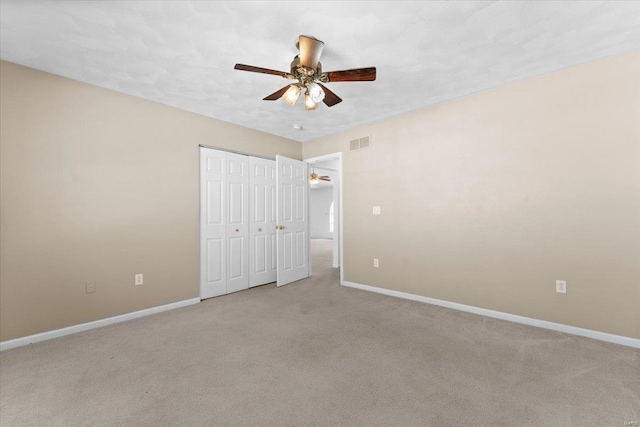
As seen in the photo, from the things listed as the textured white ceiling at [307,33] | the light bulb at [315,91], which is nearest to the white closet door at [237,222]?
the textured white ceiling at [307,33]

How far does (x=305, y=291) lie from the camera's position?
4188 millimetres

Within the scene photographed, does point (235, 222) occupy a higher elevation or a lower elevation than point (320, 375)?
higher

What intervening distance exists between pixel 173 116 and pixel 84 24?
1564mm

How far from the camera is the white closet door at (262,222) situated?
14.7 feet

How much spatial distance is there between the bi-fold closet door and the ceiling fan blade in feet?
7.64

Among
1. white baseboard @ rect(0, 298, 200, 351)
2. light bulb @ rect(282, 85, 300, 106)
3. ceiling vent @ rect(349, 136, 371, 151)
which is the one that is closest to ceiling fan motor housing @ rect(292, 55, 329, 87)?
light bulb @ rect(282, 85, 300, 106)

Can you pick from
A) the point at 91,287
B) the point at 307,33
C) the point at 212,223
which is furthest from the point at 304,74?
the point at 91,287

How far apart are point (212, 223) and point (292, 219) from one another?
1360mm

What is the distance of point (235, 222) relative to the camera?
4.24 meters

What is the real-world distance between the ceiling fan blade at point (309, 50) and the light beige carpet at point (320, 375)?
2411mm

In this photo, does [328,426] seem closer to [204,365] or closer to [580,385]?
[204,365]

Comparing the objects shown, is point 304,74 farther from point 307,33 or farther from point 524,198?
point 524,198

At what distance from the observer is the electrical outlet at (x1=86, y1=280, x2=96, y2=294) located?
9.54ft

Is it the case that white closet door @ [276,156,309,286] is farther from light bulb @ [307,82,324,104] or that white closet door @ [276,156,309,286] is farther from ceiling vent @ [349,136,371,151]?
light bulb @ [307,82,324,104]
